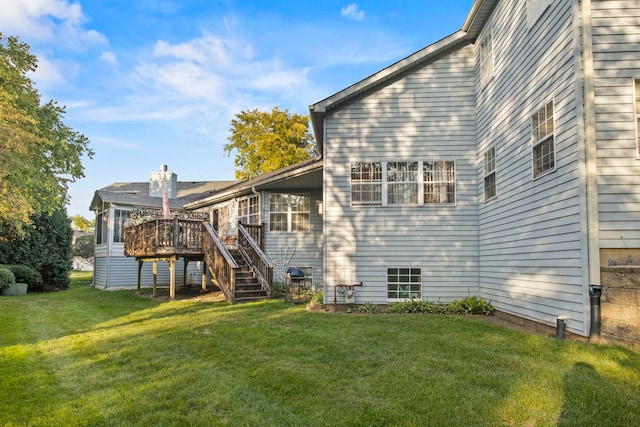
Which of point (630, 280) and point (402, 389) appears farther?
point (630, 280)

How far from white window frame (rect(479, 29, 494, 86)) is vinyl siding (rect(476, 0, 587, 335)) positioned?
16 cm

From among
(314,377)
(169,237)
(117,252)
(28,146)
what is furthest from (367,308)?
(117,252)

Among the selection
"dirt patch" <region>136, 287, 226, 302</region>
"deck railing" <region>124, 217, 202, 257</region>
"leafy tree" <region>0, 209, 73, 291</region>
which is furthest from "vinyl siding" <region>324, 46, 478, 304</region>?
"leafy tree" <region>0, 209, 73, 291</region>

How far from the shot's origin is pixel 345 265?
973 centimetres

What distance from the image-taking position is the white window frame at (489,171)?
867 cm

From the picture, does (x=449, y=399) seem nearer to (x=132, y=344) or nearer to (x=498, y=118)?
(x=132, y=344)

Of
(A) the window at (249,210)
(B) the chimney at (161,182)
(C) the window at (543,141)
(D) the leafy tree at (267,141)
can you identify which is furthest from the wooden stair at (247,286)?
(D) the leafy tree at (267,141)

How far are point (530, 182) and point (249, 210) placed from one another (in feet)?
34.5

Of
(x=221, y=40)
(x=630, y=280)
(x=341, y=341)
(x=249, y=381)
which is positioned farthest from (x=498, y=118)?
(x=221, y=40)

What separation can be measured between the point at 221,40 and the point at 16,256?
44.7ft

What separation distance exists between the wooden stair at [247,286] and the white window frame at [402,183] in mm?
4471

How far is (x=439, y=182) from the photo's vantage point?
9727mm

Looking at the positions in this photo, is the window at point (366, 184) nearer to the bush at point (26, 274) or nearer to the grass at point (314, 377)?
the grass at point (314, 377)

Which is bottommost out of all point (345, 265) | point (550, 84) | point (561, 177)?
point (345, 265)
